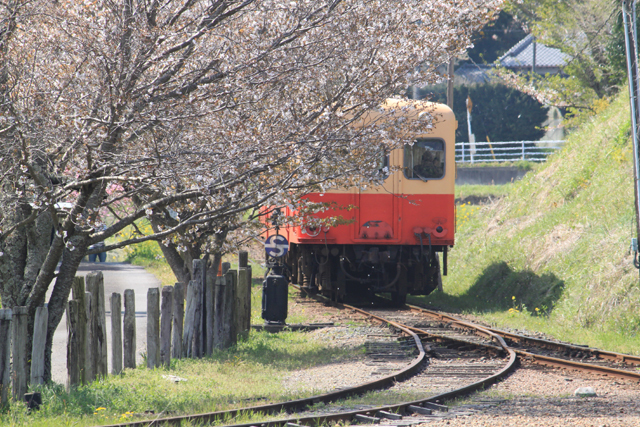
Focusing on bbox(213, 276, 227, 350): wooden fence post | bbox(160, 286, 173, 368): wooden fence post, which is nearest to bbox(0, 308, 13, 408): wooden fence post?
bbox(160, 286, 173, 368): wooden fence post

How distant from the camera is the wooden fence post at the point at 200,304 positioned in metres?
9.05

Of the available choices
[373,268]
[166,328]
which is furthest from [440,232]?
[166,328]

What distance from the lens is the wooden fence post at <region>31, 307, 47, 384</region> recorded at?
6422 mm

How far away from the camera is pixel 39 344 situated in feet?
21.1

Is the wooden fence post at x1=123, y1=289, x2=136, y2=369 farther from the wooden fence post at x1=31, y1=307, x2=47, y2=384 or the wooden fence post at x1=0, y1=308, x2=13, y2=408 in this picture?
the wooden fence post at x1=0, y1=308, x2=13, y2=408

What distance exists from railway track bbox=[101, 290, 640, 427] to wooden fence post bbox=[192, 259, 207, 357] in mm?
2206

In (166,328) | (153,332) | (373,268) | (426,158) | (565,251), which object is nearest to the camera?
(153,332)

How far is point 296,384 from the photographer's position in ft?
25.1

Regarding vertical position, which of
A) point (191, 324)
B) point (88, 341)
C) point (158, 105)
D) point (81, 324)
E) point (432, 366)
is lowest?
point (432, 366)

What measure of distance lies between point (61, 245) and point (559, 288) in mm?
9461

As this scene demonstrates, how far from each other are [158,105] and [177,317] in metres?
3.11

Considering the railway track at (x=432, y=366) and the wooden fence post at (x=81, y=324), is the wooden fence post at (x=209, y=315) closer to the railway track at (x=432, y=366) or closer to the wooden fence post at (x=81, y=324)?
the railway track at (x=432, y=366)

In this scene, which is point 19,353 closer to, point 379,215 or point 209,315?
point 209,315

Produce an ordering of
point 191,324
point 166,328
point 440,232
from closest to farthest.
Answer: point 166,328 → point 191,324 → point 440,232
